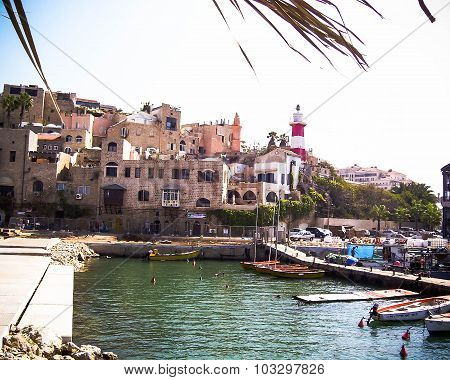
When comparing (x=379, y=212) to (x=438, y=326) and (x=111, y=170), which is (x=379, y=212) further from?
(x=438, y=326)

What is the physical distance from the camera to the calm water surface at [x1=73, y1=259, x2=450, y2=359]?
332 inches

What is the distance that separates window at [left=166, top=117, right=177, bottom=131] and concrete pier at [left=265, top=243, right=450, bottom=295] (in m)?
12.2

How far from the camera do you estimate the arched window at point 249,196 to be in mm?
32812

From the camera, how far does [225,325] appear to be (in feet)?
33.7

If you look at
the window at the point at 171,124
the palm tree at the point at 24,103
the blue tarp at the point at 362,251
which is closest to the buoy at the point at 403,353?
the palm tree at the point at 24,103

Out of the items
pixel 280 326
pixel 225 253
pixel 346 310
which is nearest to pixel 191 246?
pixel 225 253

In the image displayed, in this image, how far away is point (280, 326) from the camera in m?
10.4

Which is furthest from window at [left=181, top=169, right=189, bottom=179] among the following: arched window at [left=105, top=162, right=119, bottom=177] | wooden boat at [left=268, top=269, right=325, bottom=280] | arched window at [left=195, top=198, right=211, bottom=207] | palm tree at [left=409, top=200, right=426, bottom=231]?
palm tree at [left=409, top=200, right=426, bottom=231]

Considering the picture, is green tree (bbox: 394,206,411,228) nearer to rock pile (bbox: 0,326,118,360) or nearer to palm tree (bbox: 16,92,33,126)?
palm tree (bbox: 16,92,33,126)

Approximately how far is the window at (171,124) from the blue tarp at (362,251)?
1405cm

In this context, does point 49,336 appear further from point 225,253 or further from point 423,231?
point 423,231

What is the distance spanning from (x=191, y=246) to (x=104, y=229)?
252 inches
